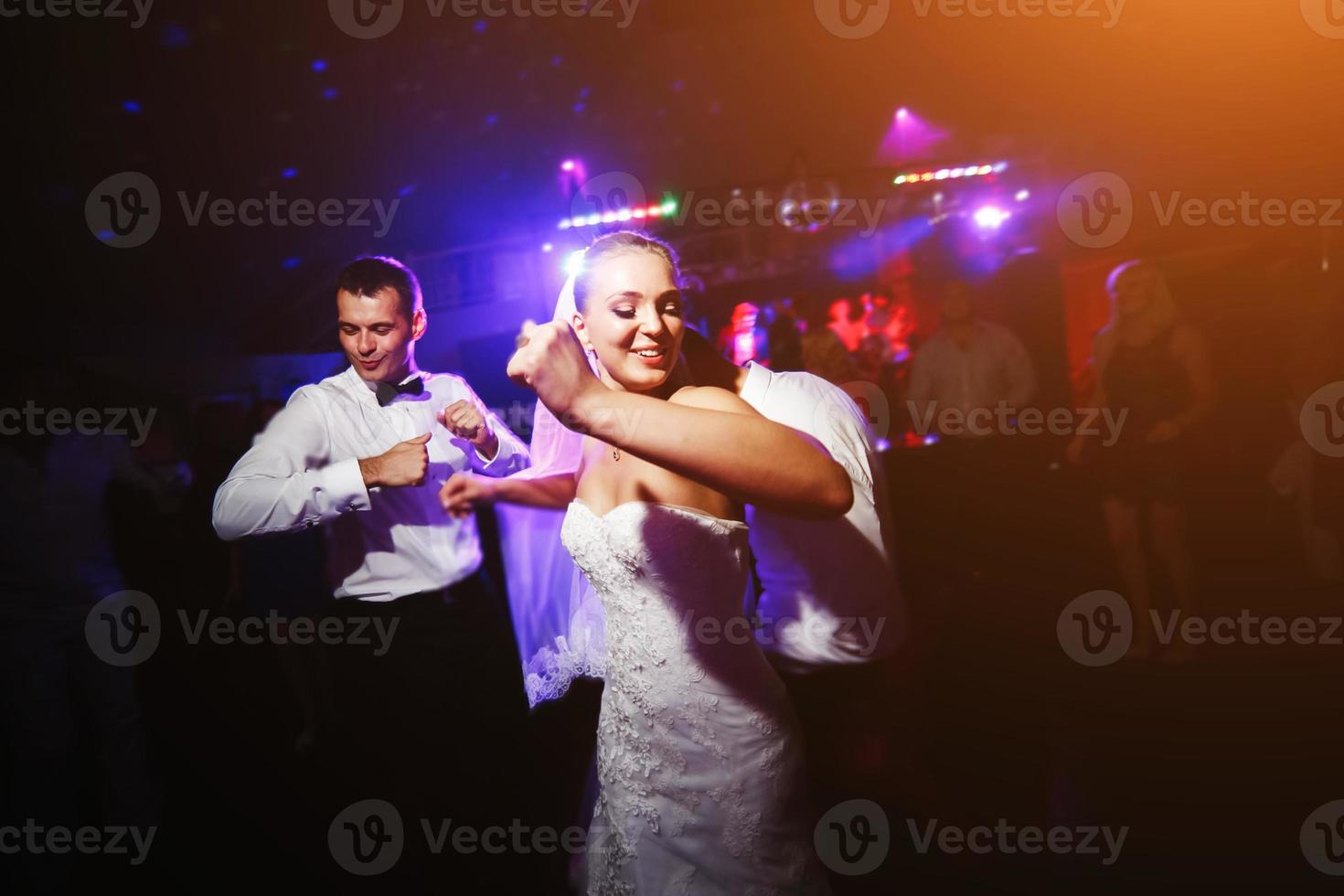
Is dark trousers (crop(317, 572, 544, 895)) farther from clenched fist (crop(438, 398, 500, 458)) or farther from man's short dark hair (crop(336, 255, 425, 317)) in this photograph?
man's short dark hair (crop(336, 255, 425, 317))

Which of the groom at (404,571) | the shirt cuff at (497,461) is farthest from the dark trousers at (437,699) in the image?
the shirt cuff at (497,461)

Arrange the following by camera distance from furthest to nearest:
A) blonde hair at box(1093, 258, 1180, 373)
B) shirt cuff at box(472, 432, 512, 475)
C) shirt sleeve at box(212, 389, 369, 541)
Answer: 1. blonde hair at box(1093, 258, 1180, 373)
2. shirt cuff at box(472, 432, 512, 475)
3. shirt sleeve at box(212, 389, 369, 541)

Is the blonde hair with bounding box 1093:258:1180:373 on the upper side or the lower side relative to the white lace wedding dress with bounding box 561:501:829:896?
upper

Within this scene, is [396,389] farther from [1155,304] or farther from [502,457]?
[1155,304]

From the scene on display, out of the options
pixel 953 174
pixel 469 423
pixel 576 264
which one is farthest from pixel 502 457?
pixel 953 174

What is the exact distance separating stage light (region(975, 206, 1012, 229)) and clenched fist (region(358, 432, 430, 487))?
15.1 feet

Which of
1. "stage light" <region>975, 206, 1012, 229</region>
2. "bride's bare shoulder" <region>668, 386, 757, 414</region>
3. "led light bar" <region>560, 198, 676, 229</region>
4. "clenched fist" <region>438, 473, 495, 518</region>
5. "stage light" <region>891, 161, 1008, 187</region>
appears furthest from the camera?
"stage light" <region>975, 206, 1012, 229</region>

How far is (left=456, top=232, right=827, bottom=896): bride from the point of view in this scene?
1.24 m

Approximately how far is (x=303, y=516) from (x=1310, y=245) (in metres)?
5.24

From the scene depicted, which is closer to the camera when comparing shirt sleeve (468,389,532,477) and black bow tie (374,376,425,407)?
black bow tie (374,376,425,407)

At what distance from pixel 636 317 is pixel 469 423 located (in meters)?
0.62

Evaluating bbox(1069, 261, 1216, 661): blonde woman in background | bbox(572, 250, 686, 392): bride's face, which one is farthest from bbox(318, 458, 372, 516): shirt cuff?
bbox(1069, 261, 1216, 661): blonde woman in background

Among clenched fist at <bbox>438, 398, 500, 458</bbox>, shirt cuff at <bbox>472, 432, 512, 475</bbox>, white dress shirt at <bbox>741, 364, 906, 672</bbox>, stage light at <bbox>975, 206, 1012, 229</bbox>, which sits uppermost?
stage light at <bbox>975, 206, 1012, 229</bbox>

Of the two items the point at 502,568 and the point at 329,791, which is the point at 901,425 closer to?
the point at 502,568
